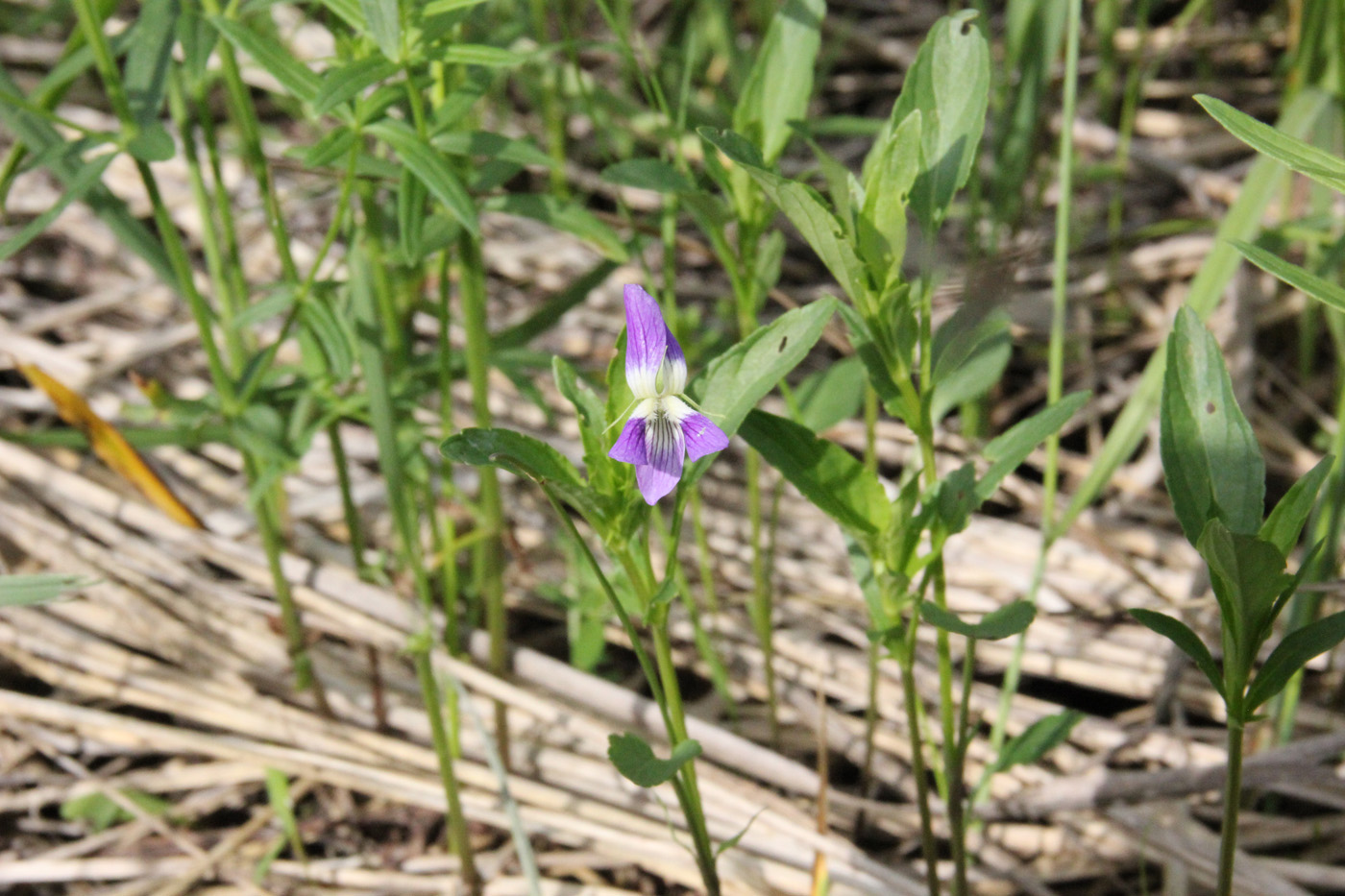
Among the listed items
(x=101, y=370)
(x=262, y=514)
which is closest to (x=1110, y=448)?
(x=262, y=514)

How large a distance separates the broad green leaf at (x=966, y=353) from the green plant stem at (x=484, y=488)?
2.10ft

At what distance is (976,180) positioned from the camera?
2.10 m

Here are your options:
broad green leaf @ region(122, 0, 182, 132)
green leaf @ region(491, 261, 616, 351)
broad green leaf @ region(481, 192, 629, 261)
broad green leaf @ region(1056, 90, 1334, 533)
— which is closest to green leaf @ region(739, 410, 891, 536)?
broad green leaf @ region(481, 192, 629, 261)

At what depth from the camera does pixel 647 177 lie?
1.55 m

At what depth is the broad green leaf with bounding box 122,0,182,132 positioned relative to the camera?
1684 millimetres

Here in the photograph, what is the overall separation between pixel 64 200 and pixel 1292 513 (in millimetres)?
1379

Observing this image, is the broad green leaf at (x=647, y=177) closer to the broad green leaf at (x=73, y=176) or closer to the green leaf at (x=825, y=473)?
the green leaf at (x=825, y=473)

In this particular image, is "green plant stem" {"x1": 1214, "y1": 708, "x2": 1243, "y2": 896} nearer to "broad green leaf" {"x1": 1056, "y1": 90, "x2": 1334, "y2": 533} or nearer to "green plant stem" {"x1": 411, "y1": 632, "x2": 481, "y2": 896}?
"broad green leaf" {"x1": 1056, "y1": 90, "x2": 1334, "y2": 533}

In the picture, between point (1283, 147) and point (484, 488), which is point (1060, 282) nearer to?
point (1283, 147)

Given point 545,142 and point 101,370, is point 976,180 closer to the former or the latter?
point 545,142

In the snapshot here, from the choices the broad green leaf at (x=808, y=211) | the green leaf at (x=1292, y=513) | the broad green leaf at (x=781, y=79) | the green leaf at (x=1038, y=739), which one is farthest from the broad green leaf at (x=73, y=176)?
the green leaf at (x=1292, y=513)

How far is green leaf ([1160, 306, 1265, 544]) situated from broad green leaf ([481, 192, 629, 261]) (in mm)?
757

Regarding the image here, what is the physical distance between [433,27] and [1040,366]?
1.75 metres

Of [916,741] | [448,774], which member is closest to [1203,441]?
[916,741]
